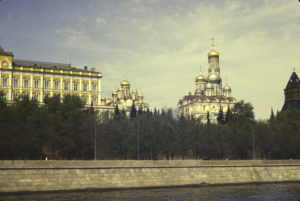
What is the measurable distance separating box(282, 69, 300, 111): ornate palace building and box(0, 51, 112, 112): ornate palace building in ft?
190

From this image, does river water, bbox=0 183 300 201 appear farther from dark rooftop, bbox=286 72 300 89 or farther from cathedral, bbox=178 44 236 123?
cathedral, bbox=178 44 236 123

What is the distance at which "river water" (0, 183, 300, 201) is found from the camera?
40.7 metres

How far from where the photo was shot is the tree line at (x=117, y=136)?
57594mm

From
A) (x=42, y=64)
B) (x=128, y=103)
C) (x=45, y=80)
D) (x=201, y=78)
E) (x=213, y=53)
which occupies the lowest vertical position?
(x=128, y=103)

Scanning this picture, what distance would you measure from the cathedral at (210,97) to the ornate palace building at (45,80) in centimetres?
4843

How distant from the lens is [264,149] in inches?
3054

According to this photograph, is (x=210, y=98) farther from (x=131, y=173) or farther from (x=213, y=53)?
(x=131, y=173)

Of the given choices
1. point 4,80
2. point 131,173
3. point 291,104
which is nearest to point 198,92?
point 291,104

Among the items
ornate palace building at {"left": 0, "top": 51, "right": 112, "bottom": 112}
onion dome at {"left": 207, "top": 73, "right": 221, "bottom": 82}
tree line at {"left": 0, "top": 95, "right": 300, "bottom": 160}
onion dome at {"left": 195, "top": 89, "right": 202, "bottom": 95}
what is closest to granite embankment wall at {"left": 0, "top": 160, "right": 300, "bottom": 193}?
tree line at {"left": 0, "top": 95, "right": 300, "bottom": 160}

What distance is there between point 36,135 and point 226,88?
112 m

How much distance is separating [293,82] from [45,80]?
7817 cm

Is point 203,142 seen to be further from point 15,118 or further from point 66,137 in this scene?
point 15,118

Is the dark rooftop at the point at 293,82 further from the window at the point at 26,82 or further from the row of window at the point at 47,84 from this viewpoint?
the window at the point at 26,82

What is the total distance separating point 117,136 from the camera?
226 feet
